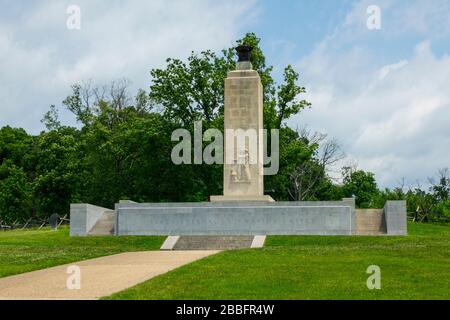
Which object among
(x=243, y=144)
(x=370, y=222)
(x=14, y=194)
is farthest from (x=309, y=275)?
(x=14, y=194)

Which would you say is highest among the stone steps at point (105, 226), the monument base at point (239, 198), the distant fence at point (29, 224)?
the monument base at point (239, 198)

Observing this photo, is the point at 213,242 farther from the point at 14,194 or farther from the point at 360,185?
the point at 360,185

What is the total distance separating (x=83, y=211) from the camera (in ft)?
113

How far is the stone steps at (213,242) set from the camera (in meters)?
28.9

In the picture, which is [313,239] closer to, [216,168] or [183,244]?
[183,244]

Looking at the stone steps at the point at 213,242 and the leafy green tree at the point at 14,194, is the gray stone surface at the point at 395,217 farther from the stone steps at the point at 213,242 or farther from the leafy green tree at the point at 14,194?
the leafy green tree at the point at 14,194

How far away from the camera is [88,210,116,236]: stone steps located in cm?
3472

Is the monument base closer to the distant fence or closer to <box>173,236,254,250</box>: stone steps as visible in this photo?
<box>173,236,254,250</box>: stone steps

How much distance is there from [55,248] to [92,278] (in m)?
11.9

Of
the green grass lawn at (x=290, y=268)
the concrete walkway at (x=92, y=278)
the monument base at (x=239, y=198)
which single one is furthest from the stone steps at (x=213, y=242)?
the concrete walkway at (x=92, y=278)

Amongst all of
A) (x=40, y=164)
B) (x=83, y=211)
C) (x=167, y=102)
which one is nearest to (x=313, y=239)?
(x=83, y=211)

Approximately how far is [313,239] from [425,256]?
8844mm

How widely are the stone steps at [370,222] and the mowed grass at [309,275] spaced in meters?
8.39

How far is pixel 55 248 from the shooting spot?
27.8m
